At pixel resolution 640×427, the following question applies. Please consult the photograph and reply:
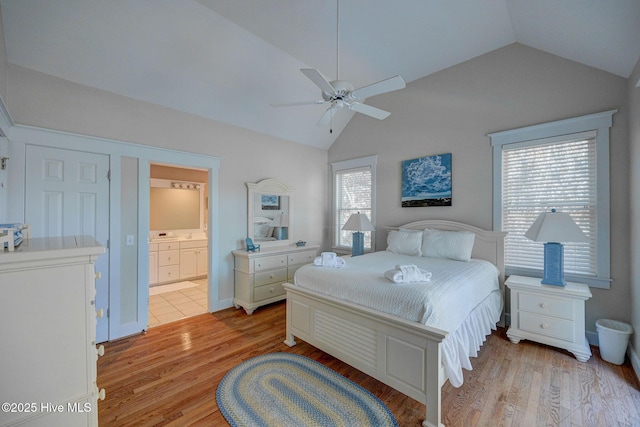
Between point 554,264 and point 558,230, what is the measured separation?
1.25 feet

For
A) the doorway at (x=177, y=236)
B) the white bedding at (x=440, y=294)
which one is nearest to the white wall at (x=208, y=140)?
the doorway at (x=177, y=236)

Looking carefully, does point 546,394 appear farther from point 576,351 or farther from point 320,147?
point 320,147

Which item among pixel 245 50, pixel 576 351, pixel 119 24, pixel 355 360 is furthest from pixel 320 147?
pixel 576 351

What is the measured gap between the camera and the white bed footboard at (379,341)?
1.74m

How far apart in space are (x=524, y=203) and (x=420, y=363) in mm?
2603

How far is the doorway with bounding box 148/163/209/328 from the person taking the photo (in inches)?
191

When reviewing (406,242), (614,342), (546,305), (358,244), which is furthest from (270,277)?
(614,342)

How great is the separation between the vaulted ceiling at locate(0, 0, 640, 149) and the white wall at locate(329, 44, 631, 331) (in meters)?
0.18

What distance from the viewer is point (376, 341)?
81.4 inches

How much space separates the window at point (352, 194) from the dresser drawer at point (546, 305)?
2.28 metres

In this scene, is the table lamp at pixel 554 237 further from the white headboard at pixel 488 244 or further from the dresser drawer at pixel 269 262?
the dresser drawer at pixel 269 262

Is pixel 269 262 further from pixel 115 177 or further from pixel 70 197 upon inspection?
pixel 70 197

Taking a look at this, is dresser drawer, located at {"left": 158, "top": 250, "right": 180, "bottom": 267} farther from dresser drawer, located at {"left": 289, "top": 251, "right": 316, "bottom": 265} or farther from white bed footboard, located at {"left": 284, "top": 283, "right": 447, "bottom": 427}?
white bed footboard, located at {"left": 284, "top": 283, "right": 447, "bottom": 427}

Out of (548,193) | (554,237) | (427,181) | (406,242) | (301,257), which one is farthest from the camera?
(301,257)
